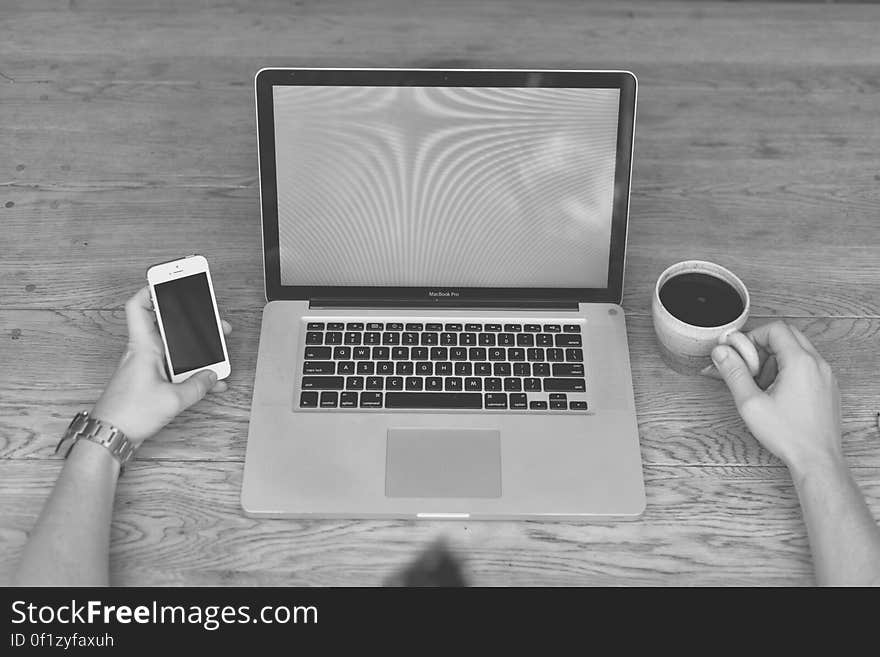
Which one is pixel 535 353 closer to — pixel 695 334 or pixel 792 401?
pixel 695 334

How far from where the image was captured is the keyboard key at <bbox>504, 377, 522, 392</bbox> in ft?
3.29

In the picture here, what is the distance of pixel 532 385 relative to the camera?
1.01m

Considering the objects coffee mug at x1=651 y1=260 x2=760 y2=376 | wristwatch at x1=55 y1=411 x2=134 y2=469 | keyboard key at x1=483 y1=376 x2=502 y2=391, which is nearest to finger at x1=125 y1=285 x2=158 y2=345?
wristwatch at x1=55 y1=411 x2=134 y2=469

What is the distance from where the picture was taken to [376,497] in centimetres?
92

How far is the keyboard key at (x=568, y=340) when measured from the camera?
41.0 inches

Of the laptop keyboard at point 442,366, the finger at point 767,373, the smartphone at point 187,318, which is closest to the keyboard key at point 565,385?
the laptop keyboard at point 442,366

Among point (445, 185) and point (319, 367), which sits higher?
point (445, 185)

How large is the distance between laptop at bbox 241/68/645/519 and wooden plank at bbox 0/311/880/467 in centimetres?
4

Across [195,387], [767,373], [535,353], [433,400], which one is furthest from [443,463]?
[767,373]

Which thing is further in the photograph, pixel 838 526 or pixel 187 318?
pixel 187 318

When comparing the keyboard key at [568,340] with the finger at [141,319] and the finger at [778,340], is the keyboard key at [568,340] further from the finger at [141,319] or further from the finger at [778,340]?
the finger at [141,319]

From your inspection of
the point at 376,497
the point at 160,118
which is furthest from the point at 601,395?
the point at 160,118

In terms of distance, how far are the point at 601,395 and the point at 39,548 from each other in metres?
0.63

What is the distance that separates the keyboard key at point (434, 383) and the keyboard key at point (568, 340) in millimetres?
155
